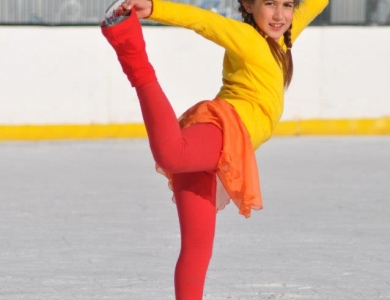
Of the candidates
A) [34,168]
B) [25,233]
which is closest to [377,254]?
[25,233]

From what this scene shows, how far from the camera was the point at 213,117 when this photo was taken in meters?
3.83

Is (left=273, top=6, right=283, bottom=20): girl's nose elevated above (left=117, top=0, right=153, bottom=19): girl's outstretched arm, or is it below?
below

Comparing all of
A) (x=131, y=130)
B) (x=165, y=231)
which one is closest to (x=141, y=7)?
(x=165, y=231)

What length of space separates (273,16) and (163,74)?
24.3 feet

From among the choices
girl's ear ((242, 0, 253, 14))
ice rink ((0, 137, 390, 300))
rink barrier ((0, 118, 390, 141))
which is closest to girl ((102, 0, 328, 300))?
girl's ear ((242, 0, 253, 14))

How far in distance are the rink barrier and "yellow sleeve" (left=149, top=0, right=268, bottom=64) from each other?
24.0 ft

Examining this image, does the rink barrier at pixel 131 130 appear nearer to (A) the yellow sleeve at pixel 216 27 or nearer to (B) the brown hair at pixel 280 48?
(B) the brown hair at pixel 280 48

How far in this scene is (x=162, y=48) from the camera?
37.4ft

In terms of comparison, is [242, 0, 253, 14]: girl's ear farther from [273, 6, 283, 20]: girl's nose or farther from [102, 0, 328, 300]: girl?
[273, 6, 283, 20]: girl's nose

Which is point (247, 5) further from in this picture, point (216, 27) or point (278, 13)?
point (216, 27)

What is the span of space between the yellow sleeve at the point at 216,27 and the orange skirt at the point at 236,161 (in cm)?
20

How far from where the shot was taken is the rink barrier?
11.0 meters

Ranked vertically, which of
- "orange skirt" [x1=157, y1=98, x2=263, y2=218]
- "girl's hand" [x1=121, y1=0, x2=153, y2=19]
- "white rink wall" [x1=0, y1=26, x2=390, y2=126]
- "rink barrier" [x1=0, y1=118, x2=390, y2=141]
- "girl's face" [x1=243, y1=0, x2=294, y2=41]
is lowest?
"rink barrier" [x1=0, y1=118, x2=390, y2=141]

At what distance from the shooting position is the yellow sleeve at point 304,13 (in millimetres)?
4195
